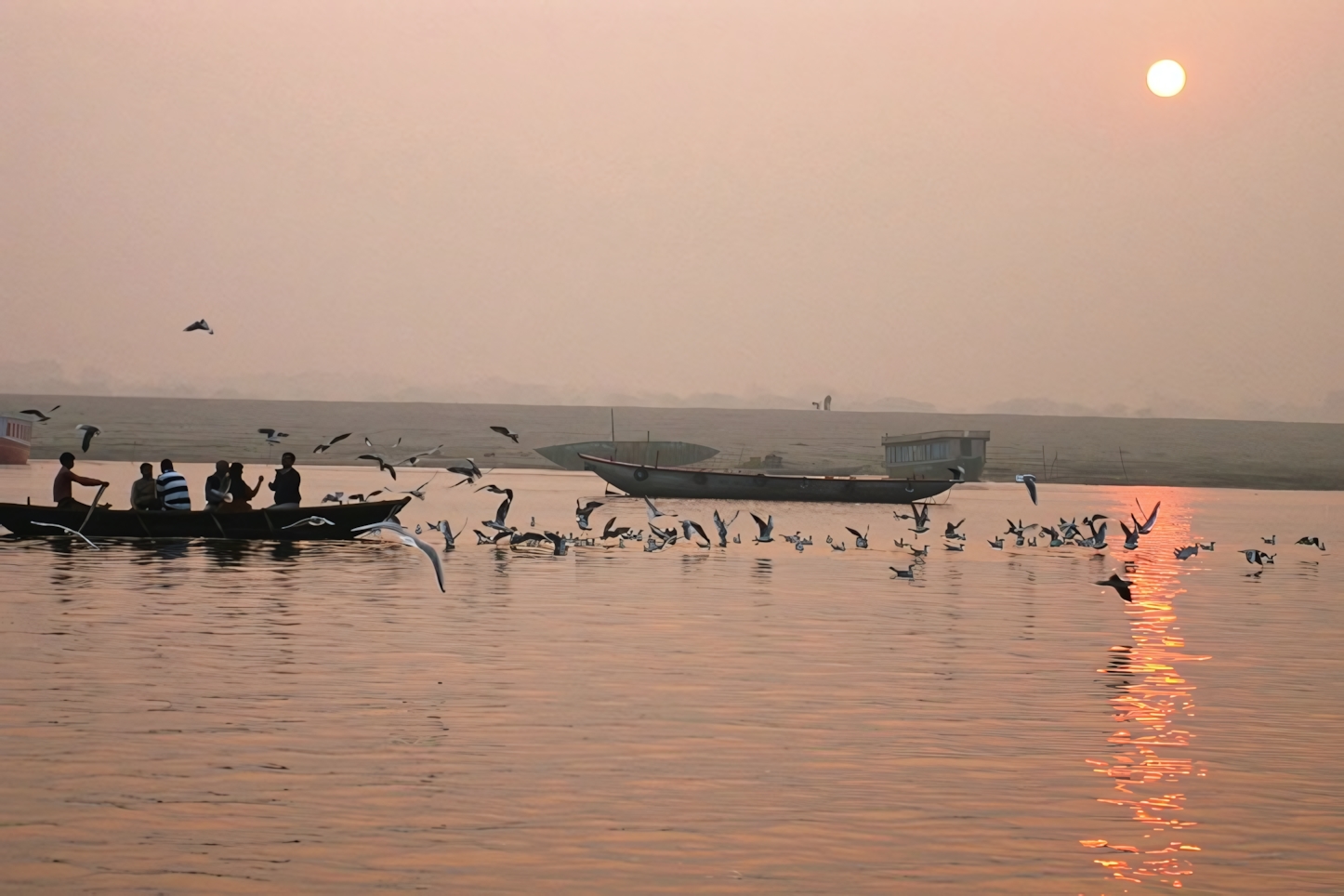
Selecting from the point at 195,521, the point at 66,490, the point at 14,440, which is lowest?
the point at 195,521

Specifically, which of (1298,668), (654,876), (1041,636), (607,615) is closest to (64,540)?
(607,615)

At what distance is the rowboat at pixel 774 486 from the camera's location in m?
77.9

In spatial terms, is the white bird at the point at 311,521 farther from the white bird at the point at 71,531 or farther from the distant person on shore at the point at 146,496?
the white bird at the point at 71,531

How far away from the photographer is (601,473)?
8262 cm

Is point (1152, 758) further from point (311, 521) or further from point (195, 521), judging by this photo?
point (311, 521)

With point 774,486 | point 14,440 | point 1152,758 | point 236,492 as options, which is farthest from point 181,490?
point 14,440

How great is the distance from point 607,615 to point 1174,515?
172ft

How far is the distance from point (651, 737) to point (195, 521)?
24573mm

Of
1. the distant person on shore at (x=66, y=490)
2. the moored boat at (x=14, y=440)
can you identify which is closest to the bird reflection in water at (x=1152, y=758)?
the distant person on shore at (x=66, y=490)

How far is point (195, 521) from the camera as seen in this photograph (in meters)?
39.0

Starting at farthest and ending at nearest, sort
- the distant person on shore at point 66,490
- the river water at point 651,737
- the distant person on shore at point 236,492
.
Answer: the distant person on shore at point 236,492
the distant person on shore at point 66,490
the river water at point 651,737

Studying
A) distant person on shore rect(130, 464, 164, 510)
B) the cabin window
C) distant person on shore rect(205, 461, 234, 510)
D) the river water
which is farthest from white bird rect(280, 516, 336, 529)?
the cabin window

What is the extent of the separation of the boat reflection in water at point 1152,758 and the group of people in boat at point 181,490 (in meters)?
19.8

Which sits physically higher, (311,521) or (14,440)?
(14,440)
